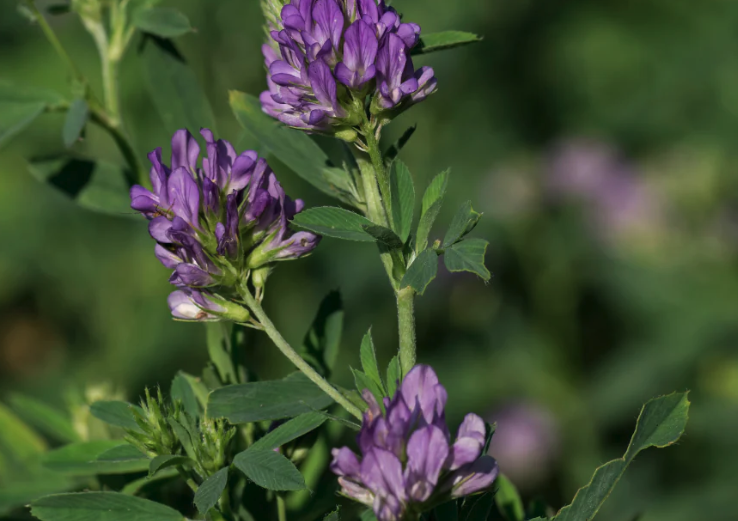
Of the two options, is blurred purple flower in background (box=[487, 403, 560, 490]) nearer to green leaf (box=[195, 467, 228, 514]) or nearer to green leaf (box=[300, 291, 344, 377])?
green leaf (box=[300, 291, 344, 377])

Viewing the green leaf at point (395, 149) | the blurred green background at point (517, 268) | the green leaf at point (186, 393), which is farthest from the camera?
the blurred green background at point (517, 268)

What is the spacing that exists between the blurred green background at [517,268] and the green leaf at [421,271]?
2.13 metres

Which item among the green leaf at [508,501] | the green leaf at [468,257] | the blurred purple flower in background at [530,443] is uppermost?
the green leaf at [468,257]

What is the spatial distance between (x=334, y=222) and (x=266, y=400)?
231mm

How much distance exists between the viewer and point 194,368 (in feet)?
11.8

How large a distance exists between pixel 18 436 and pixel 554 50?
418 centimetres

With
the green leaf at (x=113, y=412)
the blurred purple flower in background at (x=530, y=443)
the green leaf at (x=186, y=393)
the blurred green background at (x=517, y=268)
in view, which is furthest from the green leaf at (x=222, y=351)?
the blurred purple flower in background at (x=530, y=443)

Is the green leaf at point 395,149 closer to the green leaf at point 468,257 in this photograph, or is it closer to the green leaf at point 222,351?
the green leaf at point 468,257

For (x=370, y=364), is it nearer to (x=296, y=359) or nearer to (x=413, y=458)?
(x=296, y=359)

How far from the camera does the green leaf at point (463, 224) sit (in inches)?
39.4

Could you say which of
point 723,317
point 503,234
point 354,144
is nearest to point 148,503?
point 354,144

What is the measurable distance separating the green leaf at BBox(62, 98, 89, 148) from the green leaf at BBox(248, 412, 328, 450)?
25.3 inches

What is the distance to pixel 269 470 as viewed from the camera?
0.98 meters

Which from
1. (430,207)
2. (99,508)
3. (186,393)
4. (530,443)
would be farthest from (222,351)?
(530,443)
